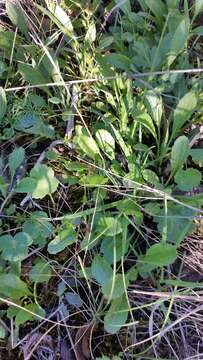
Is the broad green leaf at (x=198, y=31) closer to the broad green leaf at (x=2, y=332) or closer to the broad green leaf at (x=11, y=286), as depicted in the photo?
the broad green leaf at (x=11, y=286)

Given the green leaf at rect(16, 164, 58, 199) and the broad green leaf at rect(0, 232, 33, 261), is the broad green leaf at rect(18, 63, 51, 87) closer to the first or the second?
the green leaf at rect(16, 164, 58, 199)

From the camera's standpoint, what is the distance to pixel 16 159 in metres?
1.31

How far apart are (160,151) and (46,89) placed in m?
0.33

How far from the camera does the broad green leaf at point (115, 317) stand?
1.18 meters

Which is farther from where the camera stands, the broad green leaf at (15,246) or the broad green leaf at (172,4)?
the broad green leaf at (172,4)

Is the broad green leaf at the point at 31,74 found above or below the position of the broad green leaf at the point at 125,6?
below

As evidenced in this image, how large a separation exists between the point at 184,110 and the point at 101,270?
42 cm

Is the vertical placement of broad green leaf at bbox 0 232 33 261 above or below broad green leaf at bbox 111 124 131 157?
below

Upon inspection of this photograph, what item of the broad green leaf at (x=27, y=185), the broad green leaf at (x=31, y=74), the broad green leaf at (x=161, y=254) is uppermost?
the broad green leaf at (x=31, y=74)

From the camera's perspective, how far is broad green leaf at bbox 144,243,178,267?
117 centimetres

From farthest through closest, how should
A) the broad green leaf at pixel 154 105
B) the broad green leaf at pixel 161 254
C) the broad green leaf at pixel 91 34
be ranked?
the broad green leaf at pixel 91 34 → the broad green leaf at pixel 154 105 → the broad green leaf at pixel 161 254

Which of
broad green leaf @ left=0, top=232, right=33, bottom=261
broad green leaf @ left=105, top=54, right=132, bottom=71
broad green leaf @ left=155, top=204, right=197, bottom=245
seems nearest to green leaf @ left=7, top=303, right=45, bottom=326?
broad green leaf @ left=0, top=232, right=33, bottom=261

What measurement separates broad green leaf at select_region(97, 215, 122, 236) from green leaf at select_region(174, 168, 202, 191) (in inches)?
6.7

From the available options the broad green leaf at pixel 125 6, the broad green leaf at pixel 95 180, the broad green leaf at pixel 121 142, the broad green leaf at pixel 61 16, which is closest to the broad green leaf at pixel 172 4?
the broad green leaf at pixel 125 6
